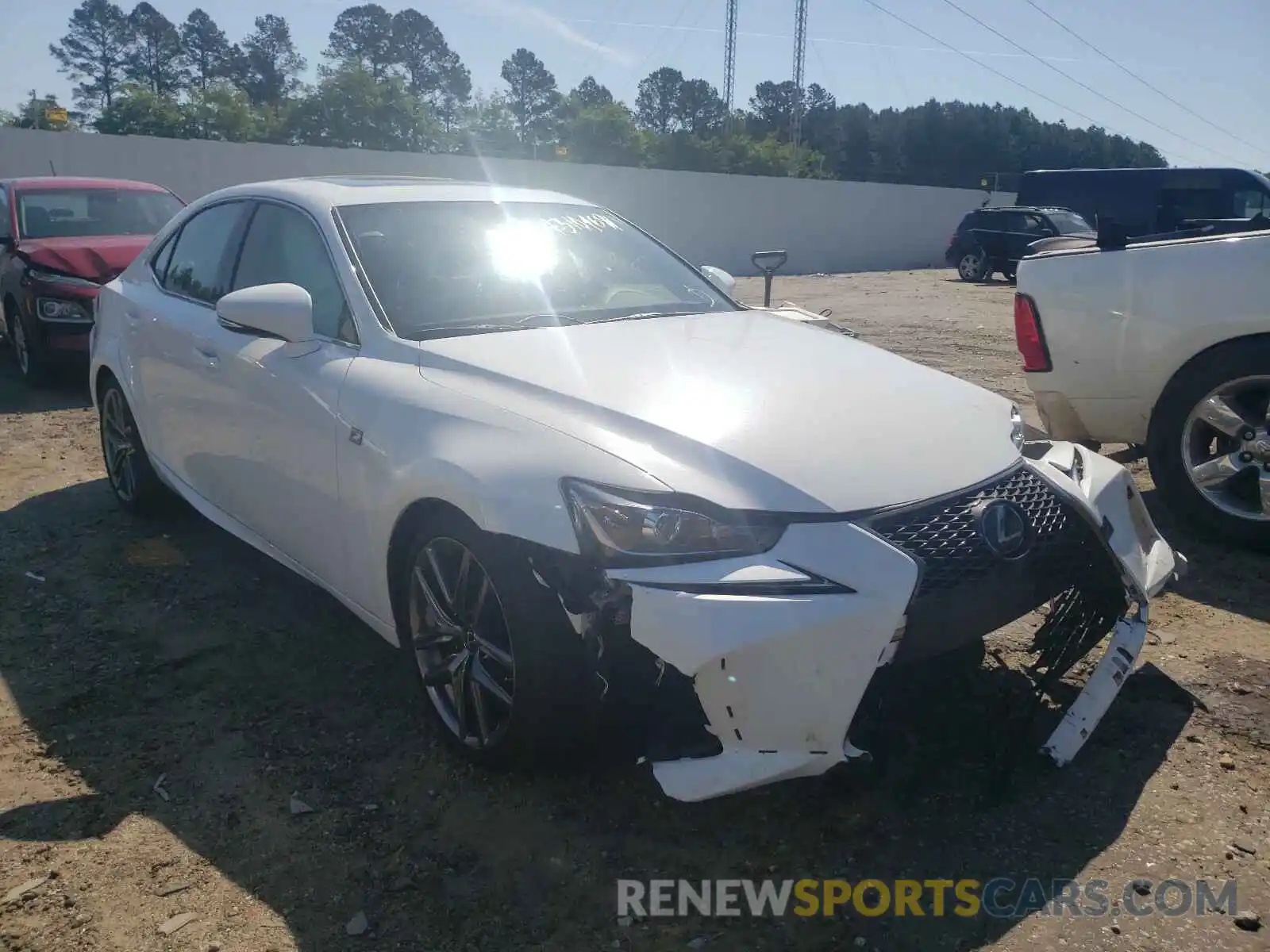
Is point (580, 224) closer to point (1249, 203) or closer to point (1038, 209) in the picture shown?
point (1249, 203)

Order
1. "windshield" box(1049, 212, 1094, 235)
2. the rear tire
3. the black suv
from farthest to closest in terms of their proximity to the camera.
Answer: the rear tire
the black suv
"windshield" box(1049, 212, 1094, 235)

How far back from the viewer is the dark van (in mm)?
14453

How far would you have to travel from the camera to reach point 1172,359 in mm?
4516

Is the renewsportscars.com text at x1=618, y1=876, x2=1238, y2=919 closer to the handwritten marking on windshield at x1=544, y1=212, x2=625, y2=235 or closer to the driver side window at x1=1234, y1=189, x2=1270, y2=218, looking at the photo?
the handwritten marking on windshield at x1=544, y1=212, x2=625, y2=235

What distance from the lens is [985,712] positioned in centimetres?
307

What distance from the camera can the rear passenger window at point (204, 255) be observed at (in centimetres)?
425

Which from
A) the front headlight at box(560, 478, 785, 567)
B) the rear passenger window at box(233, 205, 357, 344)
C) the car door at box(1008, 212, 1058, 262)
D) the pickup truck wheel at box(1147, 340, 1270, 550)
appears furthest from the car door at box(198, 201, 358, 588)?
the car door at box(1008, 212, 1058, 262)

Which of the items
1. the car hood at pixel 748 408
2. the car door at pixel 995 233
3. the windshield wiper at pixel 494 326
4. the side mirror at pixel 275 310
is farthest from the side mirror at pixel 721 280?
the car door at pixel 995 233

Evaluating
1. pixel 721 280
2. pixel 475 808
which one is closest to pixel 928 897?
pixel 475 808

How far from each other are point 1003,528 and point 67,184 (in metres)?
9.21

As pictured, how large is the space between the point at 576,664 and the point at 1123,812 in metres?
1.46

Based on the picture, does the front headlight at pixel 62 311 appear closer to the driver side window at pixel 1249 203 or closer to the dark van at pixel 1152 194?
the dark van at pixel 1152 194

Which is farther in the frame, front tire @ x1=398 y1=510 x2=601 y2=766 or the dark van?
the dark van

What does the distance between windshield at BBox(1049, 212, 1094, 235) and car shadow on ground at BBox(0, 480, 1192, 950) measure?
1885 cm
